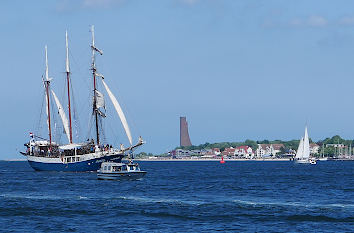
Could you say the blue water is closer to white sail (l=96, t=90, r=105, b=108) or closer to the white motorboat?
the white motorboat

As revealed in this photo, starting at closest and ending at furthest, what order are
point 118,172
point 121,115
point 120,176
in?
1. point 118,172
2. point 120,176
3. point 121,115

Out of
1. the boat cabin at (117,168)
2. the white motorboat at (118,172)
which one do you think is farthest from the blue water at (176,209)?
the boat cabin at (117,168)

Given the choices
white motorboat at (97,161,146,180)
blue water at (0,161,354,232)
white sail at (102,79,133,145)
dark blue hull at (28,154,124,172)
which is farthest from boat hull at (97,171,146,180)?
dark blue hull at (28,154,124,172)

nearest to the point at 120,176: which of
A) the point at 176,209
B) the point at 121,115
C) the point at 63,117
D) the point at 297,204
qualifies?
the point at 121,115

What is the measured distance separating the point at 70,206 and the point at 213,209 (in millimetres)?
12943

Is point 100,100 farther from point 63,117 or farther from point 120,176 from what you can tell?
point 120,176

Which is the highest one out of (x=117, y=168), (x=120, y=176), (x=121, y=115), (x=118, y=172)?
(x=121, y=115)

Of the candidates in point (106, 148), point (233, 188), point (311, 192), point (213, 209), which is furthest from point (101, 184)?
point (106, 148)

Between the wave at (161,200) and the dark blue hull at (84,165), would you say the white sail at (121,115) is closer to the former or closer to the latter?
the dark blue hull at (84,165)

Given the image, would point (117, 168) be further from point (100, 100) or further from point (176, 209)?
point (100, 100)

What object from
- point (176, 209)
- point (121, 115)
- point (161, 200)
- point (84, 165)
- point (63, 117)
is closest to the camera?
point (176, 209)

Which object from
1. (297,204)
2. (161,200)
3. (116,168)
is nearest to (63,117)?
(116,168)

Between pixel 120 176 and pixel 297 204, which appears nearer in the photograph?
pixel 297 204

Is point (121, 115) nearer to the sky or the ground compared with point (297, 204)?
nearer to the sky
